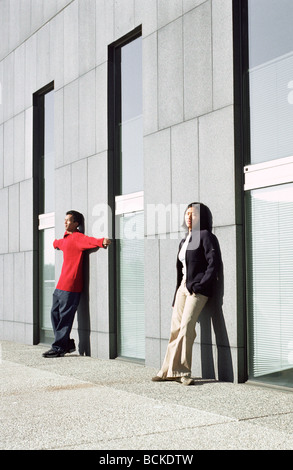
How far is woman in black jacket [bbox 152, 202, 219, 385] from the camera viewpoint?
26.2 feet

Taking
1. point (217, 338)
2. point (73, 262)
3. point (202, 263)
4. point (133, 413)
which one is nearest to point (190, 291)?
point (202, 263)

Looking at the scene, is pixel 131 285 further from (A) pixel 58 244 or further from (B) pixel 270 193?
(B) pixel 270 193

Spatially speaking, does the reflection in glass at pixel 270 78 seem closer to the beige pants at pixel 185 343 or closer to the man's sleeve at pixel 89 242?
the beige pants at pixel 185 343

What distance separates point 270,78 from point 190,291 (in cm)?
263

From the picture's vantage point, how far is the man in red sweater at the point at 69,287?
1121cm

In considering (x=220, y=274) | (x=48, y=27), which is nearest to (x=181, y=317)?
(x=220, y=274)

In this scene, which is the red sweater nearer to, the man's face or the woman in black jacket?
the man's face

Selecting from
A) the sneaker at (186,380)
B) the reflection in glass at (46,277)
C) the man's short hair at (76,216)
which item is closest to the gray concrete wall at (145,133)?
the man's short hair at (76,216)

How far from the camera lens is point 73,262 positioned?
11.3 metres

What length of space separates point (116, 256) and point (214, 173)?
2.94m

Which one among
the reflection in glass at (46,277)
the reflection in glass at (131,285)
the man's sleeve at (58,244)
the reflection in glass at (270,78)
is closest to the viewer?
the reflection in glass at (270,78)

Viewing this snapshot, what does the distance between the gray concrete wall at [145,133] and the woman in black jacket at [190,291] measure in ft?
0.77

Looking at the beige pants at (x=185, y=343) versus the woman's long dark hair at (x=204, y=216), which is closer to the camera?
the beige pants at (x=185, y=343)

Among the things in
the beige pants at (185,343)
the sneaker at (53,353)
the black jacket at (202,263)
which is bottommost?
the sneaker at (53,353)
